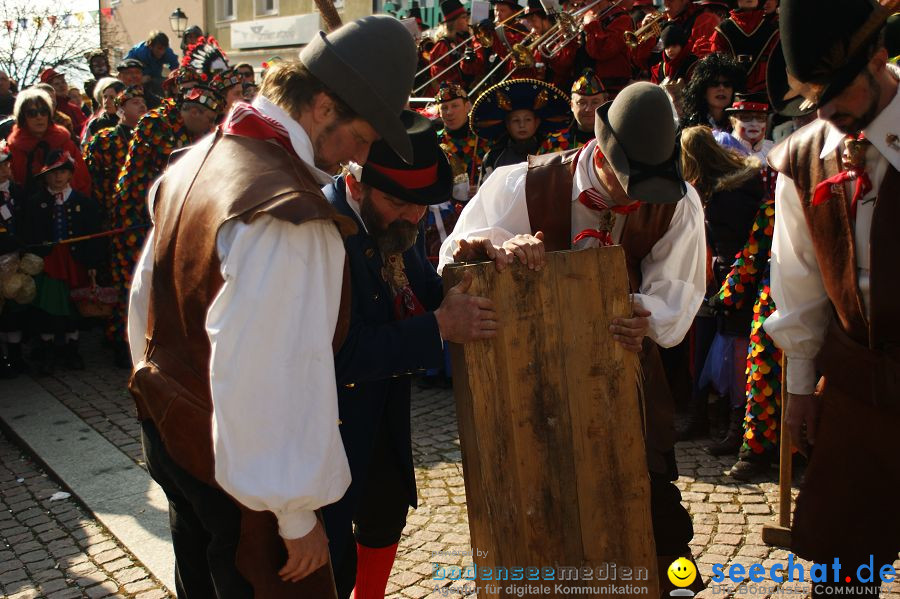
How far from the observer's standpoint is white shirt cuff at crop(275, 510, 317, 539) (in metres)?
2.10

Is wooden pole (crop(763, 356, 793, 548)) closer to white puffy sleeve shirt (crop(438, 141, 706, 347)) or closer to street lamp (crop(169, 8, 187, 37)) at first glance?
white puffy sleeve shirt (crop(438, 141, 706, 347))

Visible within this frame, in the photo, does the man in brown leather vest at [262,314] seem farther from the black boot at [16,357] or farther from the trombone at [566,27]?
the trombone at [566,27]

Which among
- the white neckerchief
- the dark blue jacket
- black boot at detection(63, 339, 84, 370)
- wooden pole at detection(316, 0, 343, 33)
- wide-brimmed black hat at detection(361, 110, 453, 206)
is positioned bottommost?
black boot at detection(63, 339, 84, 370)

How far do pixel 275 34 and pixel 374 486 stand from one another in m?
26.4

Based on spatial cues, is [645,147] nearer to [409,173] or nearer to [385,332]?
[409,173]

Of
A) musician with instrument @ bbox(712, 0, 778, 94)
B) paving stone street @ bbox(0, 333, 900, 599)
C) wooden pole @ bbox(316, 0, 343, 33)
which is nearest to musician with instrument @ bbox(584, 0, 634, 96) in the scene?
musician with instrument @ bbox(712, 0, 778, 94)

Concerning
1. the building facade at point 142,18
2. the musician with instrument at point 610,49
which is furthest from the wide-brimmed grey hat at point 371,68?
the building facade at point 142,18

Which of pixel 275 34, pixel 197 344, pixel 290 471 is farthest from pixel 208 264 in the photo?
pixel 275 34

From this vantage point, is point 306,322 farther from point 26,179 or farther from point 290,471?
point 26,179

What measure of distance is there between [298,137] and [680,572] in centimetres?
217

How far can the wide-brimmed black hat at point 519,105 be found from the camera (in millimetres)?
6617

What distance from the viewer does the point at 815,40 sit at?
237cm

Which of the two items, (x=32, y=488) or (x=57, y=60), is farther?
(x=57, y=60)

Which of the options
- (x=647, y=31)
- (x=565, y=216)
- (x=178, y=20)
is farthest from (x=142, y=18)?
(x=565, y=216)
